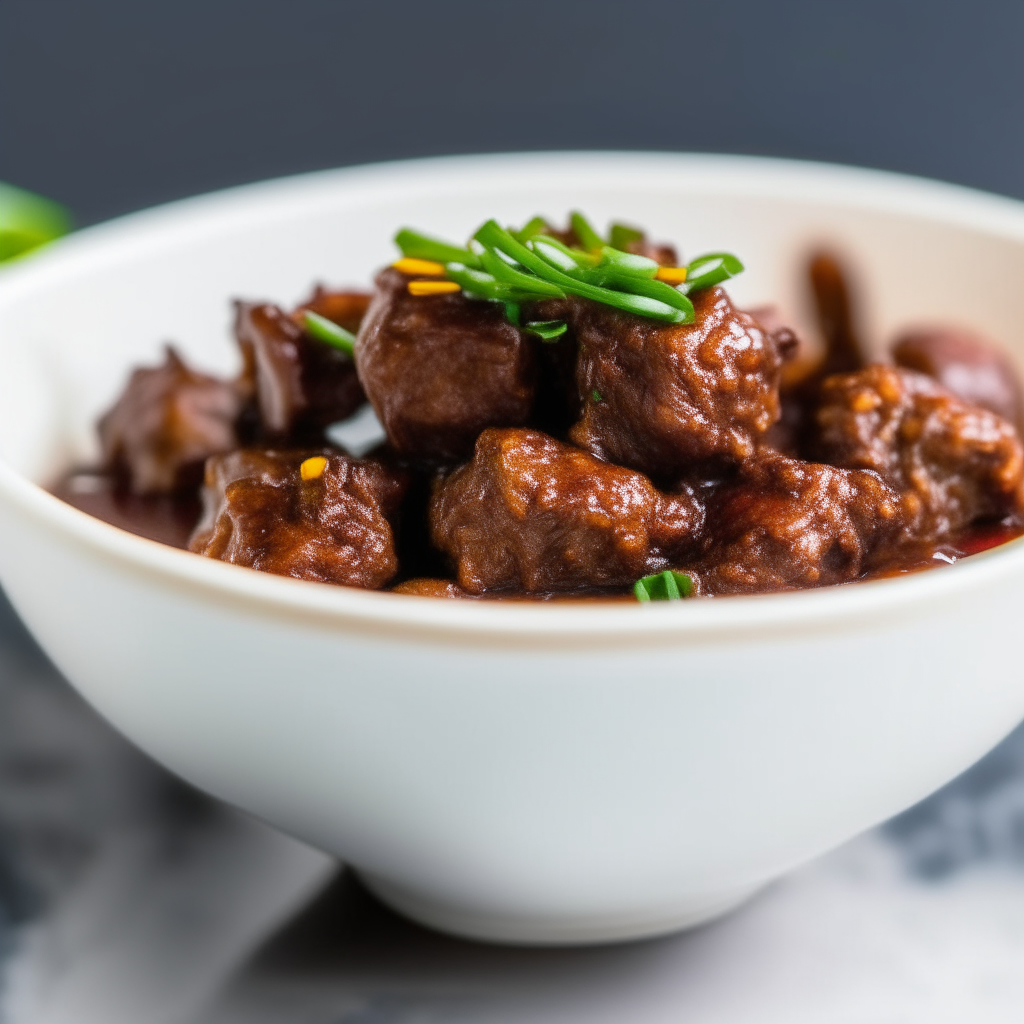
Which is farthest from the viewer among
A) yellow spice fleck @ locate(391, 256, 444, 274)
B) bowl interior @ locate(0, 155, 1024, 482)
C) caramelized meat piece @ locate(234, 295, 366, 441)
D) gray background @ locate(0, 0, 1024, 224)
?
gray background @ locate(0, 0, 1024, 224)

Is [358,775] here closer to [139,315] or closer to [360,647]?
[360,647]

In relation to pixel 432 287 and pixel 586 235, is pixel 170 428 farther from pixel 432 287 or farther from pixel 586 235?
pixel 586 235

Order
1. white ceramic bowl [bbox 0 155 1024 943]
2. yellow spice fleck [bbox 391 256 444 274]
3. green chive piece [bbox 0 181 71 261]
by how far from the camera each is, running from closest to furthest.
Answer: white ceramic bowl [bbox 0 155 1024 943] → yellow spice fleck [bbox 391 256 444 274] → green chive piece [bbox 0 181 71 261]

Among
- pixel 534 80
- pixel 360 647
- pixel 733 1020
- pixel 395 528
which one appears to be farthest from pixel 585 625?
pixel 534 80

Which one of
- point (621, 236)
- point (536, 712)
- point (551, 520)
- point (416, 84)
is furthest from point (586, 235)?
point (416, 84)

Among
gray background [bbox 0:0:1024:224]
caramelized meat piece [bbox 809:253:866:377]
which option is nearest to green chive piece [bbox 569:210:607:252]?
caramelized meat piece [bbox 809:253:866:377]

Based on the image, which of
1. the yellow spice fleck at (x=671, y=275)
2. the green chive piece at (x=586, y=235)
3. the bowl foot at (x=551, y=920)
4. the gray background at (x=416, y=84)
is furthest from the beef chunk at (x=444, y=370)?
the gray background at (x=416, y=84)

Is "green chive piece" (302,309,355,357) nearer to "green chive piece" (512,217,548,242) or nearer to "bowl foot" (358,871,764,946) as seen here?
"green chive piece" (512,217,548,242)

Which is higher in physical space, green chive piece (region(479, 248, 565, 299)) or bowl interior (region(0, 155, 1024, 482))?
green chive piece (region(479, 248, 565, 299))
